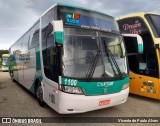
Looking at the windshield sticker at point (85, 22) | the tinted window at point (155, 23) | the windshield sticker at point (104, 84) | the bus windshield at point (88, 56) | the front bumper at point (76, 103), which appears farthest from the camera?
the tinted window at point (155, 23)

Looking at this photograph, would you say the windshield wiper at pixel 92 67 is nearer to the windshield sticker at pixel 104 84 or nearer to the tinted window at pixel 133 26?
the windshield sticker at pixel 104 84

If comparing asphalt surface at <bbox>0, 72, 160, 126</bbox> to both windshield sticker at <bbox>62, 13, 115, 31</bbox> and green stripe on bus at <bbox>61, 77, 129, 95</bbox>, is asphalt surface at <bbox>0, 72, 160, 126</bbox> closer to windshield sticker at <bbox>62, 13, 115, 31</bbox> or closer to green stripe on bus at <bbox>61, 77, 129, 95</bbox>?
green stripe on bus at <bbox>61, 77, 129, 95</bbox>

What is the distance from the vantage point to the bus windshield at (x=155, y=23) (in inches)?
283

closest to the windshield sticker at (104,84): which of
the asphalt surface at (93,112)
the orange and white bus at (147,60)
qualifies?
the asphalt surface at (93,112)

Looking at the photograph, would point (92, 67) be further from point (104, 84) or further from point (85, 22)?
point (85, 22)

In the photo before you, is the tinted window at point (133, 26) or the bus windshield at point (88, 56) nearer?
the bus windshield at point (88, 56)

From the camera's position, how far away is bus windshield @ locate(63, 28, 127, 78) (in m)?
4.78

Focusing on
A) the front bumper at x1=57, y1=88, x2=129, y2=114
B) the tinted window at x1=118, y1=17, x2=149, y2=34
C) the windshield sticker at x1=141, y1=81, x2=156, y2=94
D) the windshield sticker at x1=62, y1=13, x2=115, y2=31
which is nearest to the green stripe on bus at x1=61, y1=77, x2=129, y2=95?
the front bumper at x1=57, y1=88, x2=129, y2=114

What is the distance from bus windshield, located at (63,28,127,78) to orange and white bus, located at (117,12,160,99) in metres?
2.11

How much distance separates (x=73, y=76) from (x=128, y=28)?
475cm

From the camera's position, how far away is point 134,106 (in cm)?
673

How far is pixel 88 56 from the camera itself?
5012 mm

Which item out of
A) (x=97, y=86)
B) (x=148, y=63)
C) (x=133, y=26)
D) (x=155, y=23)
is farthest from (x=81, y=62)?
(x=133, y=26)

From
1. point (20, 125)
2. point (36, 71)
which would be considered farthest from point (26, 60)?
point (20, 125)
